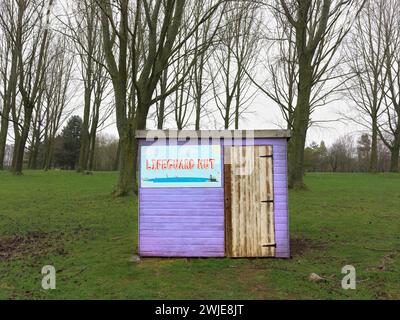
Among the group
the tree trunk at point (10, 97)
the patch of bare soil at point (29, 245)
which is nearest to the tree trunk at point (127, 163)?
the patch of bare soil at point (29, 245)

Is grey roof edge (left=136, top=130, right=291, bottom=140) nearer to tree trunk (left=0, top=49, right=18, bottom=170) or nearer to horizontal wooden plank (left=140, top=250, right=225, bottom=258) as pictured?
horizontal wooden plank (left=140, top=250, right=225, bottom=258)

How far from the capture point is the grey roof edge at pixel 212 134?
7.25 metres

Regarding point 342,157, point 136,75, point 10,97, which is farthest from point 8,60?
point 342,157

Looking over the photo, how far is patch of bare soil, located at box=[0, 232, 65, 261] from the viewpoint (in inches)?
309

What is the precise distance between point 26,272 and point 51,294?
1.28 m

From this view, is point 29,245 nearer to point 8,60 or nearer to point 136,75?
point 136,75

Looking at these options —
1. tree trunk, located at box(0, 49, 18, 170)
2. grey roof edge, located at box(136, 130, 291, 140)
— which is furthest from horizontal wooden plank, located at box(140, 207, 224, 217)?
tree trunk, located at box(0, 49, 18, 170)

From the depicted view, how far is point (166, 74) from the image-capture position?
3064 cm

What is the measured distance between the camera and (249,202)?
288 inches

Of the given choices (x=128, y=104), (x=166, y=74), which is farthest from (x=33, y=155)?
(x=128, y=104)

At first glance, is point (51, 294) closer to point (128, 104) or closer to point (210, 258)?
point (210, 258)

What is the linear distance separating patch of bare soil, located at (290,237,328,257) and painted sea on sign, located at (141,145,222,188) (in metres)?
2.02
